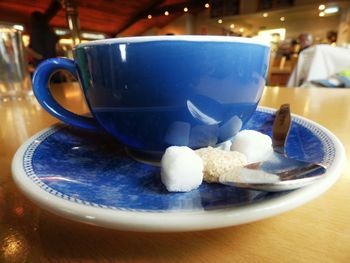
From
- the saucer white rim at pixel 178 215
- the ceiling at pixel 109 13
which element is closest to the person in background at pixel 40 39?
the saucer white rim at pixel 178 215

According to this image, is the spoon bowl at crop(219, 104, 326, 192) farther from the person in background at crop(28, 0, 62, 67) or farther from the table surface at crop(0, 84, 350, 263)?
the person in background at crop(28, 0, 62, 67)

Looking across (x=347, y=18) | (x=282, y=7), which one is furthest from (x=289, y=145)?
(x=347, y=18)

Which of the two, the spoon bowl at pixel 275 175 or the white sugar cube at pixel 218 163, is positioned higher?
the spoon bowl at pixel 275 175

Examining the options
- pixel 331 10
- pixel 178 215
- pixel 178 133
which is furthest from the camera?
pixel 331 10

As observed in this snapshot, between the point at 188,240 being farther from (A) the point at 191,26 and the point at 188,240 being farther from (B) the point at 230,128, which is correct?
(A) the point at 191,26

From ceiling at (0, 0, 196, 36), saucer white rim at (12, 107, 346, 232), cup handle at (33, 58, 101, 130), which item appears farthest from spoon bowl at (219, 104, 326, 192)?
ceiling at (0, 0, 196, 36)

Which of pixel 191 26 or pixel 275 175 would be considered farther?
pixel 191 26

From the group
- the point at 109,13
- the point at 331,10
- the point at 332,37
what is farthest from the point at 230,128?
the point at 109,13

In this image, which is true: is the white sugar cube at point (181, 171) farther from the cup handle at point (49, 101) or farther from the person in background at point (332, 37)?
the person in background at point (332, 37)
